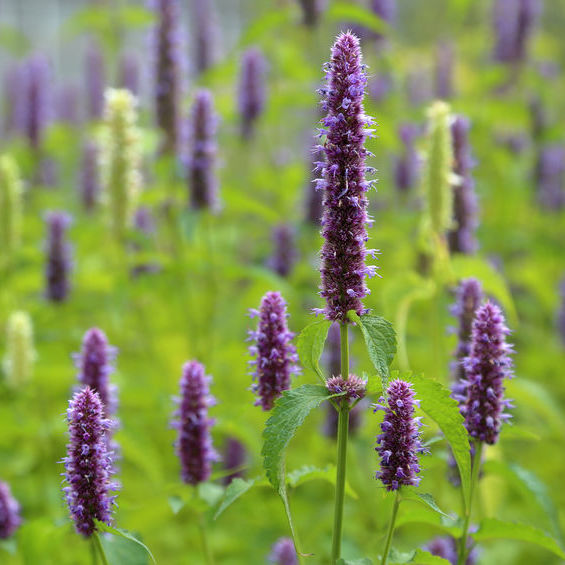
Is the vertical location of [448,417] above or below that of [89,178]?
below

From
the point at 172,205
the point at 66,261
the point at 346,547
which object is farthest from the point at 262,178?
the point at 346,547

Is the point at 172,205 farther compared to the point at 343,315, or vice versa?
the point at 172,205

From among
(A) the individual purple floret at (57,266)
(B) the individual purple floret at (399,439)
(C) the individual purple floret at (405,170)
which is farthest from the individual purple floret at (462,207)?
(C) the individual purple floret at (405,170)

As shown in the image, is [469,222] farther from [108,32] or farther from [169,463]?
[108,32]

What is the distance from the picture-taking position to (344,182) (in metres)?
1.64

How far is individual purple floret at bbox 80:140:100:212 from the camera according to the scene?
7387 mm

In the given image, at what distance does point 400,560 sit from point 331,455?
8.28 ft

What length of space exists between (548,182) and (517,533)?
6089 millimetres

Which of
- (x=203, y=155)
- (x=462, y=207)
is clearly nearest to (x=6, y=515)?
(x=203, y=155)

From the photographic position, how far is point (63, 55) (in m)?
18.0

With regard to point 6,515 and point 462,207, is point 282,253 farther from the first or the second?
point 6,515

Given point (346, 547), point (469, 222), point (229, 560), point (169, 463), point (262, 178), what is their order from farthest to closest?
point (262, 178) < point (169, 463) < point (229, 560) < point (469, 222) < point (346, 547)

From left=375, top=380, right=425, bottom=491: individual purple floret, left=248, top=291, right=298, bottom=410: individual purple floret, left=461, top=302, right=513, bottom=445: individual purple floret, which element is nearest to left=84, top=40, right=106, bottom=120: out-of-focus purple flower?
left=248, top=291, right=298, bottom=410: individual purple floret

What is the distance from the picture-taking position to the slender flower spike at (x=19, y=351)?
3344 millimetres
